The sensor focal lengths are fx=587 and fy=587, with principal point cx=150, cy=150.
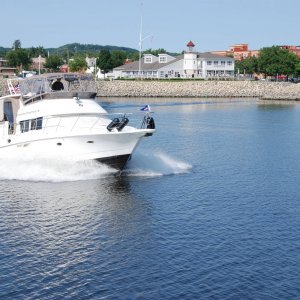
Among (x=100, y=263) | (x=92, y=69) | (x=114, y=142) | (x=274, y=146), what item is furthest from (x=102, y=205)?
(x=92, y=69)

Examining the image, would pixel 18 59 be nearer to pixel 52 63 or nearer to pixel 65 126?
pixel 52 63

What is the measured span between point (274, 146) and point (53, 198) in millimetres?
30455

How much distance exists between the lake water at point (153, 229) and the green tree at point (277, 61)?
125 m

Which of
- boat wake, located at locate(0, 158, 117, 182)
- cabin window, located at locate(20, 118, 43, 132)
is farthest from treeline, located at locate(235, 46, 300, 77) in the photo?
boat wake, located at locate(0, 158, 117, 182)

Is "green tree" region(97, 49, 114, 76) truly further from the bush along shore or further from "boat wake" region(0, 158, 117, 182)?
"boat wake" region(0, 158, 117, 182)

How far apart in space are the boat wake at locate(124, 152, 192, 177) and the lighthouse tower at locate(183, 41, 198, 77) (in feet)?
398

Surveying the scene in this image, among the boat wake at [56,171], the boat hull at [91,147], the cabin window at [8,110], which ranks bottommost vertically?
the boat wake at [56,171]

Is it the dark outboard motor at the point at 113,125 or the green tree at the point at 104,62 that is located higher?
the green tree at the point at 104,62

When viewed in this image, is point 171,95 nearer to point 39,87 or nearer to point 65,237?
point 39,87

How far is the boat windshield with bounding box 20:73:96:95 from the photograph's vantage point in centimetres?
4000

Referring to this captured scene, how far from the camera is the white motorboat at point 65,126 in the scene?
36.5 meters

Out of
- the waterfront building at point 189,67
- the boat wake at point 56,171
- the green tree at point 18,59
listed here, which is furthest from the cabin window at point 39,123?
the green tree at point 18,59

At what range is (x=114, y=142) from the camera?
36.6 metres

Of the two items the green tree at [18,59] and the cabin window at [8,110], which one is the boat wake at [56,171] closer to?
the cabin window at [8,110]
